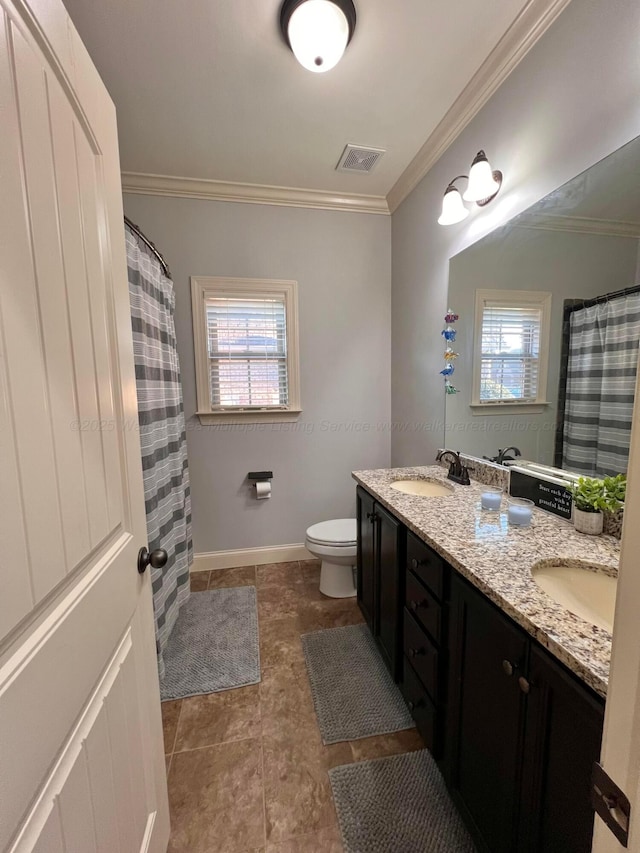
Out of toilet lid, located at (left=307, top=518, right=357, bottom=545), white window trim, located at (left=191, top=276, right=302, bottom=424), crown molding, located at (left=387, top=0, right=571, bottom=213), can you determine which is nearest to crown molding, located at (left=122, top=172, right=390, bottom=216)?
crown molding, located at (left=387, top=0, right=571, bottom=213)

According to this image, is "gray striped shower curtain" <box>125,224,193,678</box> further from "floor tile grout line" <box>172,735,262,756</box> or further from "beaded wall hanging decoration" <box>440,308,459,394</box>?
"beaded wall hanging decoration" <box>440,308,459,394</box>

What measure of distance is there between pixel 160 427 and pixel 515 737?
1.68 meters

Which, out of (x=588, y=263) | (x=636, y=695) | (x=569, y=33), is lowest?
(x=636, y=695)

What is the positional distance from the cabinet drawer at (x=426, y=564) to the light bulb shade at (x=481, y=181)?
1475 mm

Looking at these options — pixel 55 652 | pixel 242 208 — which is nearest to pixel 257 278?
→ pixel 242 208

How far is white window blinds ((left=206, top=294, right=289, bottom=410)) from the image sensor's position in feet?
7.74

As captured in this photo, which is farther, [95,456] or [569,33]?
[569,33]

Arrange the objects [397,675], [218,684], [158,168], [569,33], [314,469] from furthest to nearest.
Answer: [314,469] → [158,168] → [218,684] → [397,675] → [569,33]

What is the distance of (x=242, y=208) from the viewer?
2.28m

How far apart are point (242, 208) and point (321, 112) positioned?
0.82 meters

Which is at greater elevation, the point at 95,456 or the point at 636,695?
the point at 95,456

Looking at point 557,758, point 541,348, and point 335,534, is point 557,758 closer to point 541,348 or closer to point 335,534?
point 541,348

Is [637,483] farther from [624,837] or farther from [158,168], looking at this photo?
[158,168]

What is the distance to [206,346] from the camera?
91.7 inches
